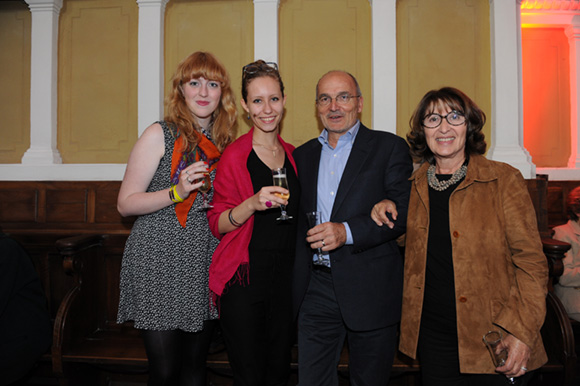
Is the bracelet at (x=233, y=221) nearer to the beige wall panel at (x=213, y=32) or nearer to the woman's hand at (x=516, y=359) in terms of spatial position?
the woman's hand at (x=516, y=359)

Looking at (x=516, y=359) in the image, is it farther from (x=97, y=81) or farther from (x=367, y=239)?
(x=97, y=81)

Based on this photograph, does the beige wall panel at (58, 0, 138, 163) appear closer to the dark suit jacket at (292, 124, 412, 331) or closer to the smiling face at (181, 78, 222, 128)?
the smiling face at (181, 78, 222, 128)

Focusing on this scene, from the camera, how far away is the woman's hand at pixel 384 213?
5.35 ft

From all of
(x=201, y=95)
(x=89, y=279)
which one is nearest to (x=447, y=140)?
(x=201, y=95)

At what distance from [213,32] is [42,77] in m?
1.63

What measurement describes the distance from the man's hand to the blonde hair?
2.51ft

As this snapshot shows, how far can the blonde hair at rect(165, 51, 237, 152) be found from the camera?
74.7 inches

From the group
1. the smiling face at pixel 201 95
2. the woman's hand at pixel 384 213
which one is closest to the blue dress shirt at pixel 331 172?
the woman's hand at pixel 384 213

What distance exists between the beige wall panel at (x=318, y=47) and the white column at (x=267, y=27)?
0.57ft

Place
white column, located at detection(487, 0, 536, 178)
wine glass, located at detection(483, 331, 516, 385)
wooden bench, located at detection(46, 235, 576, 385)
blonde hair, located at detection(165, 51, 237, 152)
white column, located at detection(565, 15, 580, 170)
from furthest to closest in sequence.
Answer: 1. white column, located at detection(565, 15, 580, 170)
2. white column, located at detection(487, 0, 536, 178)
3. wooden bench, located at detection(46, 235, 576, 385)
4. blonde hair, located at detection(165, 51, 237, 152)
5. wine glass, located at detection(483, 331, 516, 385)

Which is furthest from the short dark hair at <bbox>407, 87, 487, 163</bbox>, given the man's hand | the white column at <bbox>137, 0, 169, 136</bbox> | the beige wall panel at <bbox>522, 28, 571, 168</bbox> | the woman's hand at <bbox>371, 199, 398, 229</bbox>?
the beige wall panel at <bbox>522, 28, 571, 168</bbox>

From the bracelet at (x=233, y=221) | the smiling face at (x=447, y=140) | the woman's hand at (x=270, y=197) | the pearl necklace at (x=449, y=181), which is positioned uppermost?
the smiling face at (x=447, y=140)

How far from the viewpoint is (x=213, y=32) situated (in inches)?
138

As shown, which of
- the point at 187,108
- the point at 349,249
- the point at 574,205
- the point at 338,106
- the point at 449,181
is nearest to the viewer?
the point at 449,181
